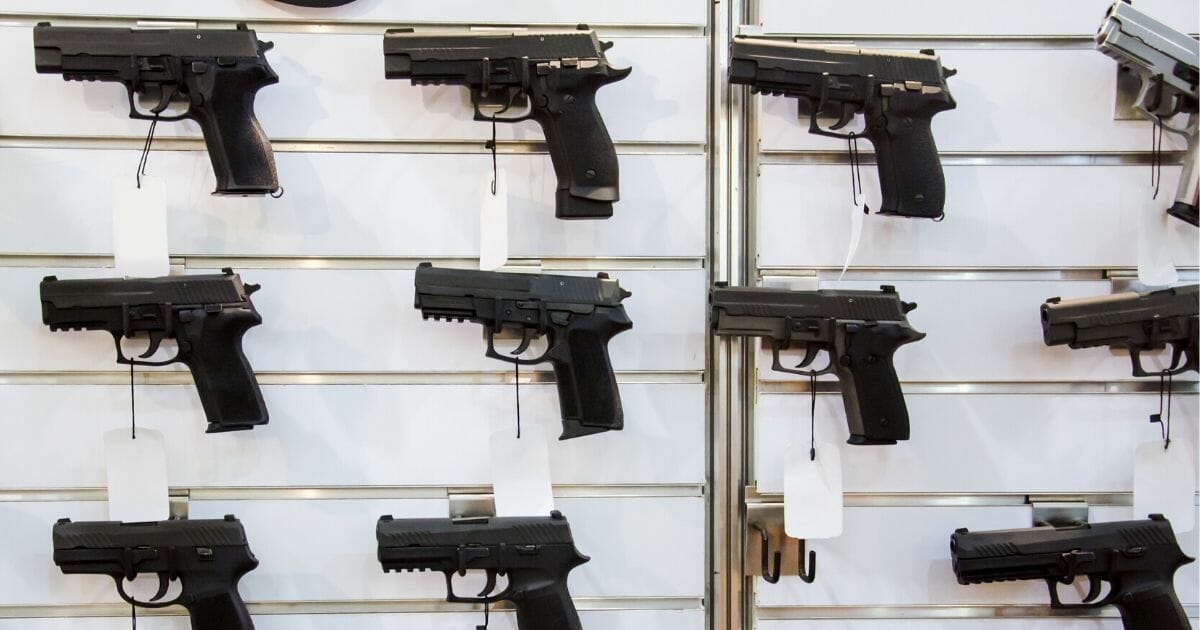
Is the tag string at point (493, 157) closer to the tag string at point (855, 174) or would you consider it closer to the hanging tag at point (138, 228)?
the hanging tag at point (138, 228)

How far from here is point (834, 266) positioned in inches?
104

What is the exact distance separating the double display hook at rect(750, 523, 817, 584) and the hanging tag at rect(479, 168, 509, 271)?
3.50ft

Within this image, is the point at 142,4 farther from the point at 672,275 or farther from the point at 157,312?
the point at 672,275

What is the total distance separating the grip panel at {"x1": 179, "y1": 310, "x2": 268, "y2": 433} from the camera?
8.09ft

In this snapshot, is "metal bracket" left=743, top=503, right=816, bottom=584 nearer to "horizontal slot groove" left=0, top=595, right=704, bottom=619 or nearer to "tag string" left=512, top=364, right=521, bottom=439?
"horizontal slot groove" left=0, top=595, right=704, bottom=619

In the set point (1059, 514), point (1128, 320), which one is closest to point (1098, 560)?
point (1059, 514)

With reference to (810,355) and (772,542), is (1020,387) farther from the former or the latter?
(772,542)

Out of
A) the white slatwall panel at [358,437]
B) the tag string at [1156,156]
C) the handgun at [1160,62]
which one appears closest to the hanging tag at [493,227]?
the white slatwall panel at [358,437]

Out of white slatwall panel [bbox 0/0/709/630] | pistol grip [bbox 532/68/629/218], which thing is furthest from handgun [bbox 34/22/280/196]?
pistol grip [bbox 532/68/629/218]

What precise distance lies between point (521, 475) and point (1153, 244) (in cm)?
191

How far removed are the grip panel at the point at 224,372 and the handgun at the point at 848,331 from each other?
128 cm

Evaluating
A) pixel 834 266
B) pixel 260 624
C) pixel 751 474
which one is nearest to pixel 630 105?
pixel 834 266

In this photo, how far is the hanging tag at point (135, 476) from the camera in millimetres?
2541

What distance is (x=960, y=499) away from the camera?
270 centimetres
